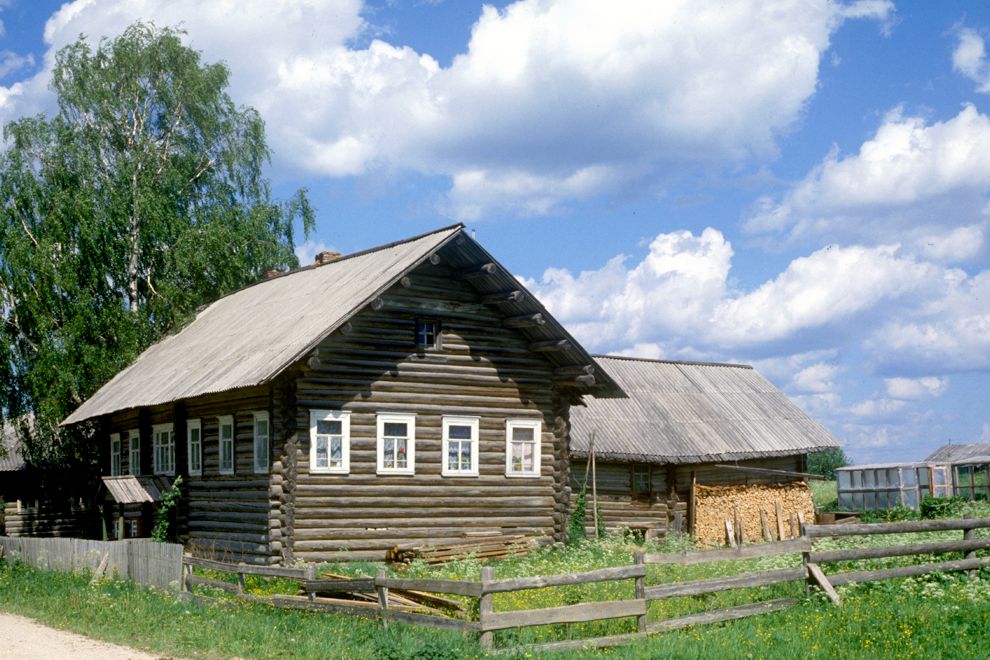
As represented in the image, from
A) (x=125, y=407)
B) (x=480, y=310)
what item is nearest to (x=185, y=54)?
(x=125, y=407)

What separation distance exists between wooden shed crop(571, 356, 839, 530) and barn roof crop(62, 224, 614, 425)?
4.84 m

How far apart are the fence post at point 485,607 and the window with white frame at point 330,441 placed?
11.7 metres

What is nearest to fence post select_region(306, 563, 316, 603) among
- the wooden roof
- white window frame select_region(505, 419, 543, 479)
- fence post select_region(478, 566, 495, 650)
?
fence post select_region(478, 566, 495, 650)

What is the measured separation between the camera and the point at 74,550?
80.9 ft

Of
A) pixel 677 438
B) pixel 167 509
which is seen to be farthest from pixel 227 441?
pixel 677 438

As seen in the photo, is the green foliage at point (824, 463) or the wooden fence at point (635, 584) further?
the green foliage at point (824, 463)

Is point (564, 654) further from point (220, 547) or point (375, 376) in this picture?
point (220, 547)

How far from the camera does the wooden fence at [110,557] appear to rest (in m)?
20.8

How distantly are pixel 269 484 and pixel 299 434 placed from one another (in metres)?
1.24

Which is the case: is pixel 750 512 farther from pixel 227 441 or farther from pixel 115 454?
pixel 115 454

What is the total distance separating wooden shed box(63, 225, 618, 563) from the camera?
82.6 feet

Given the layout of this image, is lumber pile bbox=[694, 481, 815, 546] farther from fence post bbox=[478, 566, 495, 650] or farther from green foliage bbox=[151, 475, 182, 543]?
fence post bbox=[478, 566, 495, 650]

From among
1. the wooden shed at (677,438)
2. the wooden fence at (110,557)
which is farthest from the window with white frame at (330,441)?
the wooden shed at (677,438)

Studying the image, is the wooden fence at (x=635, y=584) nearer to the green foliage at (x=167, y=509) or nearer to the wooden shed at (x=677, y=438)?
the green foliage at (x=167, y=509)
